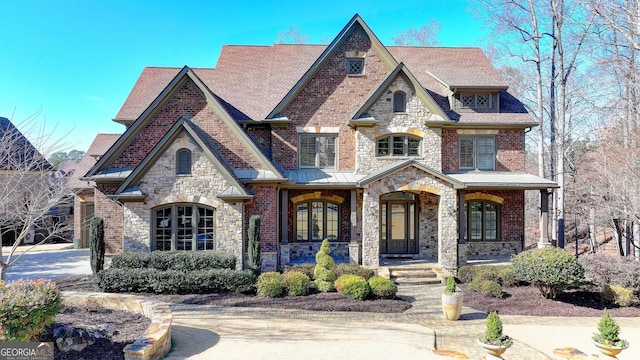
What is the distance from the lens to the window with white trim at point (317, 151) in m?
17.2

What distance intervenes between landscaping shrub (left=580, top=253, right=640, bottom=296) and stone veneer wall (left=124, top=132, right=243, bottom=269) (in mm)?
11909

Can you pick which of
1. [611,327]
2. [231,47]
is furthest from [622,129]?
[231,47]

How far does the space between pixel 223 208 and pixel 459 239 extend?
384 inches

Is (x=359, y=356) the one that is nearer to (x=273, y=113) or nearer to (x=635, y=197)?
(x=273, y=113)

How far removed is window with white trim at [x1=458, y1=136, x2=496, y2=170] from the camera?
57.8 feet

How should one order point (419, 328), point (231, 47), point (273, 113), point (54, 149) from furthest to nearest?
point (231, 47) → point (273, 113) → point (54, 149) → point (419, 328)

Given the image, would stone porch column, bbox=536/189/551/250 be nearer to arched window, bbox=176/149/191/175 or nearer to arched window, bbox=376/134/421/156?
arched window, bbox=376/134/421/156

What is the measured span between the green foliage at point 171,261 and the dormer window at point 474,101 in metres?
13.2

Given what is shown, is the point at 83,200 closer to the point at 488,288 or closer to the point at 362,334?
the point at 362,334

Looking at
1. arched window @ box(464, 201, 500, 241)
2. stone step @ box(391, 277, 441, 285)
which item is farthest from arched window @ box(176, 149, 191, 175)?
arched window @ box(464, 201, 500, 241)

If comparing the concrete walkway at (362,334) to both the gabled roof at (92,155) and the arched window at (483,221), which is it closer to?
the arched window at (483,221)

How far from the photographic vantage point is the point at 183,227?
44.6 feet

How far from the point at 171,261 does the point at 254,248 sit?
2.72m

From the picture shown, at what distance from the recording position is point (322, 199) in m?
17.0
